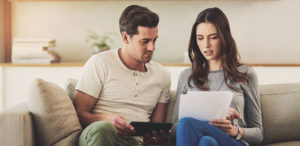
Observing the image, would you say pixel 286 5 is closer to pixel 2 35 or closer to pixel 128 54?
pixel 128 54

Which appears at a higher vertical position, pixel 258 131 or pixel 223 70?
pixel 223 70

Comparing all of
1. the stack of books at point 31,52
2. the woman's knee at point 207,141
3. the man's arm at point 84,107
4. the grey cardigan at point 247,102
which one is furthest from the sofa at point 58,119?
the stack of books at point 31,52

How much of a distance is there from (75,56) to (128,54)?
1561mm

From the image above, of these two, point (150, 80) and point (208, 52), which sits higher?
point (208, 52)

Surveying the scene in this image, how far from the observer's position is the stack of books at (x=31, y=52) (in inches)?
126

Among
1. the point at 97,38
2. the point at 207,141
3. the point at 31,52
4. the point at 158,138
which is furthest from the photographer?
the point at 97,38

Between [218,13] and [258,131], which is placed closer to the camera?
→ [258,131]

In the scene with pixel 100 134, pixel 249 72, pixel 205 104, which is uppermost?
pixel 249 72

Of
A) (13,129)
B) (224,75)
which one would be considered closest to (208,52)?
(224,75)

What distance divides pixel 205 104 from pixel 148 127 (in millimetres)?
307

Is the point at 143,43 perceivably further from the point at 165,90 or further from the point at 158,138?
the point at 158,138

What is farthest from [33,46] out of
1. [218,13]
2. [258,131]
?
[258,131]

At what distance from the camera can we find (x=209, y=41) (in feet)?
6.64

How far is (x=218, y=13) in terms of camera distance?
2043 millimetres
